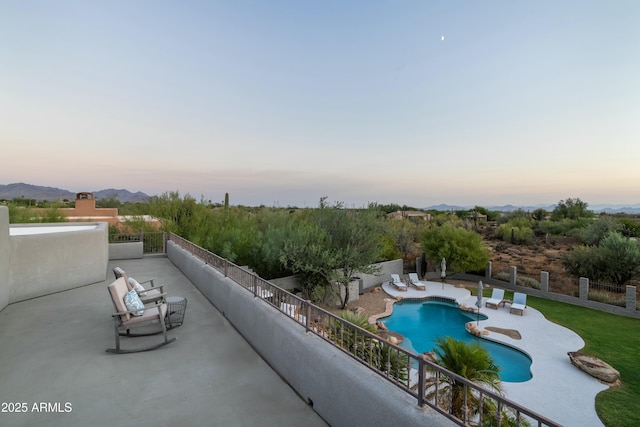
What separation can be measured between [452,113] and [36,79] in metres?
19.3

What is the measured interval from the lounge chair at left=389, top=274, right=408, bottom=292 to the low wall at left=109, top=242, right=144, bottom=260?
1318 cm

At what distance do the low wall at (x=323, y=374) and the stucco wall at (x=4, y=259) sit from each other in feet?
15.9

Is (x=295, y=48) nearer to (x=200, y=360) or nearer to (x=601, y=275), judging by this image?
(x=200, y=360)

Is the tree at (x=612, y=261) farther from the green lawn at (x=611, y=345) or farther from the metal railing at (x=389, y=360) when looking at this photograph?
the metal railing at (x=389, y=360)

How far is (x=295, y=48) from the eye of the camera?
1519 cm

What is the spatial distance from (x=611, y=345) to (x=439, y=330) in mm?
5645

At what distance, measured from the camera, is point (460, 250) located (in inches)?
709

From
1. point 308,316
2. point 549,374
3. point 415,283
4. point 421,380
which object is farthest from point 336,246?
point 421,380

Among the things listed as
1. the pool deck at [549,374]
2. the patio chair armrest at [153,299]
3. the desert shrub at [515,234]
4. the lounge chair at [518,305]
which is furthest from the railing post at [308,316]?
the desert shrub at [515,234]

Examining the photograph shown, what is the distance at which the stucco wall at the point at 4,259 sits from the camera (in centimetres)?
594

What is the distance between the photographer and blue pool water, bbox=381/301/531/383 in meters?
9.61

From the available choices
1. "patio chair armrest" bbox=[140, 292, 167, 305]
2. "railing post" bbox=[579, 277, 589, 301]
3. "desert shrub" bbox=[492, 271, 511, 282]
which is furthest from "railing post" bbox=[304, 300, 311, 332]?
"desert shrub" bbox=[492, 271, 511, 282]

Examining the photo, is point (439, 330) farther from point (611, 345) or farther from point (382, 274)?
point (611, 345)

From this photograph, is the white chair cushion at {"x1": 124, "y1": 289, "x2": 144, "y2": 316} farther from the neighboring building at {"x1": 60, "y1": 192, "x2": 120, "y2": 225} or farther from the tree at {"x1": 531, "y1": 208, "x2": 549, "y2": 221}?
the tree at {"x1": 531, "y1": 208, "x2": 549, "y2": 221}
